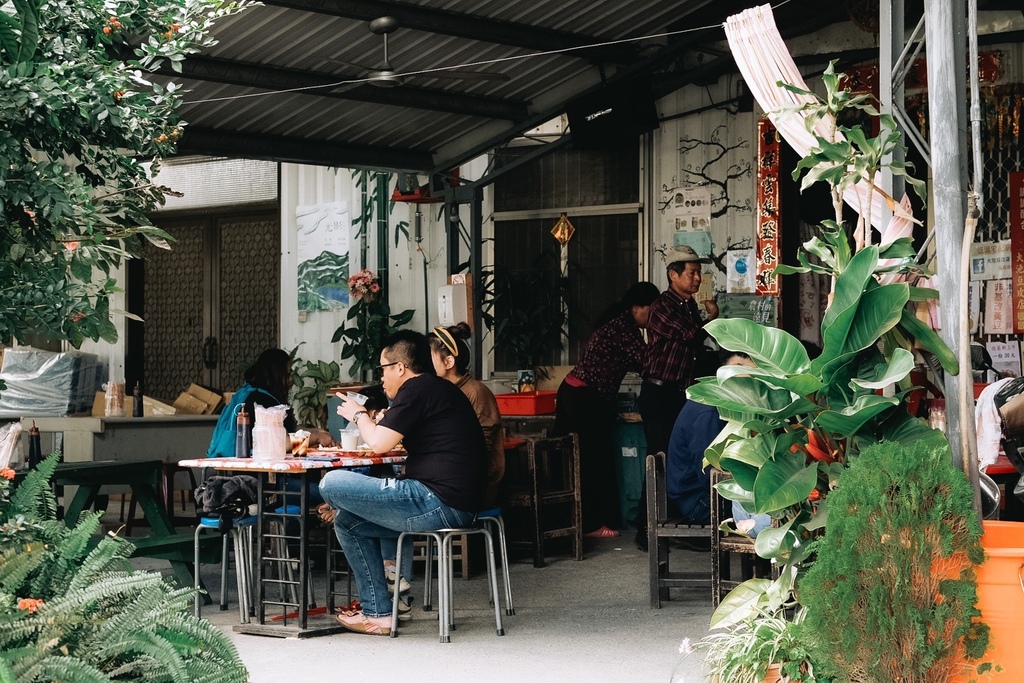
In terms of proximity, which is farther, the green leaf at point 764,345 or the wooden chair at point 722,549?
the wooden chair at point 722,549

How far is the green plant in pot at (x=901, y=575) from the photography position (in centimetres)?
384

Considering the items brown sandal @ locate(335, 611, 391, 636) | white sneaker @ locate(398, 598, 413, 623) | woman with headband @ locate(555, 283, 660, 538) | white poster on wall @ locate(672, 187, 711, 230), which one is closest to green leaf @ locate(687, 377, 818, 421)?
brown sandal @ locate(335, 611, 391, 636)

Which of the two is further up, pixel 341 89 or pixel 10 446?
pixel 341 89

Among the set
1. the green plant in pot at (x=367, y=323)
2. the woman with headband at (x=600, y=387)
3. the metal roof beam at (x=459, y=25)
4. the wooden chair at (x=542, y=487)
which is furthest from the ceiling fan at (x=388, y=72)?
the green plant in pot at (x=367, y=323)

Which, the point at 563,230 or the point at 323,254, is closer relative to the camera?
the point at 563,230

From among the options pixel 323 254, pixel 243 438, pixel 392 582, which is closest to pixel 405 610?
pixel 392 582

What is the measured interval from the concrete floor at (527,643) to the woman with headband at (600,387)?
1.74 metres

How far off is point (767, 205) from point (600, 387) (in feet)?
6.58

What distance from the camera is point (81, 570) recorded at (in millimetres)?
3729

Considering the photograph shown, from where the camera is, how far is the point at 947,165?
15.1ft

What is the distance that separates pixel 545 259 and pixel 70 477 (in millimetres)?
5471

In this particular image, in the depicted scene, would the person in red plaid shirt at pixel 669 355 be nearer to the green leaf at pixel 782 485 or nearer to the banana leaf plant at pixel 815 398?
the banana leaf plant at pixel 815 398

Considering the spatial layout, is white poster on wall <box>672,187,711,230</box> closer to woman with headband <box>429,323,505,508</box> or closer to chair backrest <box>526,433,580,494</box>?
chair backrest <box>526,433,580,494</box>

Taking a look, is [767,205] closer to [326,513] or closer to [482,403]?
[482,403]
